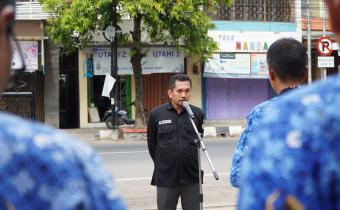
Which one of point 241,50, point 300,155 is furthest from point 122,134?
point 300,155

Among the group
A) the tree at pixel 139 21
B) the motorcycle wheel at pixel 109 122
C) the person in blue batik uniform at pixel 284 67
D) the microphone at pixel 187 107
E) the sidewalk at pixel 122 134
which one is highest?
the tree at pixel 139 21

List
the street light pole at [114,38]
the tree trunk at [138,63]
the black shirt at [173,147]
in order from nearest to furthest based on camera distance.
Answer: the black shirt at [173,147], the street light pole at [114,38], the tree trunk at [138,63]

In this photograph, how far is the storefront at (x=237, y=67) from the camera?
Answer: 77.1 feet

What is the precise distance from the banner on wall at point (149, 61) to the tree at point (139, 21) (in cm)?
165

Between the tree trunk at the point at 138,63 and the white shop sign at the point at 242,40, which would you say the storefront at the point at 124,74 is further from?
the tree trunk at the point at 138,63

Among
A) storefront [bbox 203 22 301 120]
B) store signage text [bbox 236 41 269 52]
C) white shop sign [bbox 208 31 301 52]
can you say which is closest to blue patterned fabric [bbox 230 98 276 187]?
storefront [bbox 203 22 301 120]

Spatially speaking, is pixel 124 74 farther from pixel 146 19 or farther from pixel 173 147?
pixel 173 147

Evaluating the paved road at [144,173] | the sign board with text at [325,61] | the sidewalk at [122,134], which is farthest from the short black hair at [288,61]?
the sign board with text at [325,61]

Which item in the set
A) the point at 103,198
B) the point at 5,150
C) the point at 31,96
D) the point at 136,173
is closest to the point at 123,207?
the point at 103,198

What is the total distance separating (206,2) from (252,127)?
16.3 m

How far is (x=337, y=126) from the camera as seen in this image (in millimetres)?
1186

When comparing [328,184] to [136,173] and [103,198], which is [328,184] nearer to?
[103,198]

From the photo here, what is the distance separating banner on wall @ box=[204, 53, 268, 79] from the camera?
920 inches

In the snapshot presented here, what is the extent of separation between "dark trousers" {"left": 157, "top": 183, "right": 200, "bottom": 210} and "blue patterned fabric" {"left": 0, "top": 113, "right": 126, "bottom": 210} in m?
4.14
